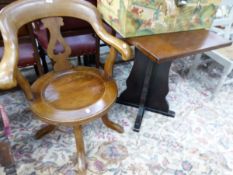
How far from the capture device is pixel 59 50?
1393 mm

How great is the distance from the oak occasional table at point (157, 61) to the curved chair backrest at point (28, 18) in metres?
0.13

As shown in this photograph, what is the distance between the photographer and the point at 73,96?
1.06 meters

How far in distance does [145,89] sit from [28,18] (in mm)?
865

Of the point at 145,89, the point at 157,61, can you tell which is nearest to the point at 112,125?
the point at 145,89

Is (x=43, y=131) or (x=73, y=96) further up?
(x=73, y=96)

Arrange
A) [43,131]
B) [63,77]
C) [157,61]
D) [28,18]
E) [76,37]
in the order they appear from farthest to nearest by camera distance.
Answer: [76,37]
[43,131]
[63,77]
[28,18]
[157,61]

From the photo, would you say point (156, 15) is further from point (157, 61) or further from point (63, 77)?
point (63, 77)

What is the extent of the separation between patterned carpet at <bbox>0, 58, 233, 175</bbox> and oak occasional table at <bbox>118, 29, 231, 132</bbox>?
83 mm

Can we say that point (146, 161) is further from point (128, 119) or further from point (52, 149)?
point (52, 149)

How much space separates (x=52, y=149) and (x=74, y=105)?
1.61 ft

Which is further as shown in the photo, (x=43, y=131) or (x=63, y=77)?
(x=43, y=131)

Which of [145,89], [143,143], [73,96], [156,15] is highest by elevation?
[156,15]

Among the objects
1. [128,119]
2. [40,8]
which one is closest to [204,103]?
[128,119]

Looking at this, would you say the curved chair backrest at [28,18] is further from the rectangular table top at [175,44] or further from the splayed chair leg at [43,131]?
the splayed chair leg at [43,131]
